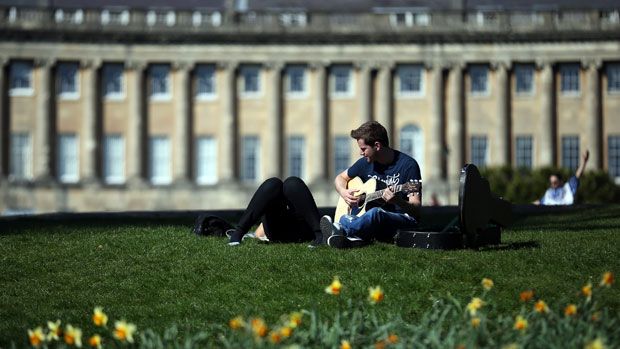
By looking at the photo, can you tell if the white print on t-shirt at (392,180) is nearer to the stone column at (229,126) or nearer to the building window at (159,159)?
the stone column at (229,126)

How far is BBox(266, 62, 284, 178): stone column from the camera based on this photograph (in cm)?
6125

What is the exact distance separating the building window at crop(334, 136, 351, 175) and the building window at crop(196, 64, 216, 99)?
6146mm

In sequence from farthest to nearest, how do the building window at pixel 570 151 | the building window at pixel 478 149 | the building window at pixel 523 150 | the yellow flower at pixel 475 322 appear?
the building window at pixel 478 149 → the building window at pixel 523 150 → the building window at pixel 570 151 → the yellow flower at pixel 475 322

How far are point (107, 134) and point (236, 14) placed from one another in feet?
26.3

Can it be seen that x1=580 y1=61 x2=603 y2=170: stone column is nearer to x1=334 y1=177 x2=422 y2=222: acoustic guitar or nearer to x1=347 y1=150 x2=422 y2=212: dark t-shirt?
x1=334 y1=177 x2=422 y2=222: acoustic guitar

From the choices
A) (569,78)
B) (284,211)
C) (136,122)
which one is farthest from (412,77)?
(284,211)

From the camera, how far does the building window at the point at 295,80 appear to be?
62.0 m

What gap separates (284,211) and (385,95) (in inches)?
1715

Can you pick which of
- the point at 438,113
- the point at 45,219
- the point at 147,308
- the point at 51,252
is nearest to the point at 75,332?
the point at 147,308

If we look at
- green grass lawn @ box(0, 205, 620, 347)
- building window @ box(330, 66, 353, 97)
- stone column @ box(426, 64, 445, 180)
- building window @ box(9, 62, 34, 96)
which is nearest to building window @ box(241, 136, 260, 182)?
building window @ box(330, 66, 353, 97)

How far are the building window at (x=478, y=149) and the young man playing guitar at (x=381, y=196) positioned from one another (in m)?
43.7

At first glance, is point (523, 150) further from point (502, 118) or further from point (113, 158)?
point (113, 158)

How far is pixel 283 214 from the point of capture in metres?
18.2

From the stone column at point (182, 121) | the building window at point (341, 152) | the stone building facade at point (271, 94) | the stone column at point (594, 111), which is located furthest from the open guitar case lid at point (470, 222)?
the stone column at point (182, 121)
